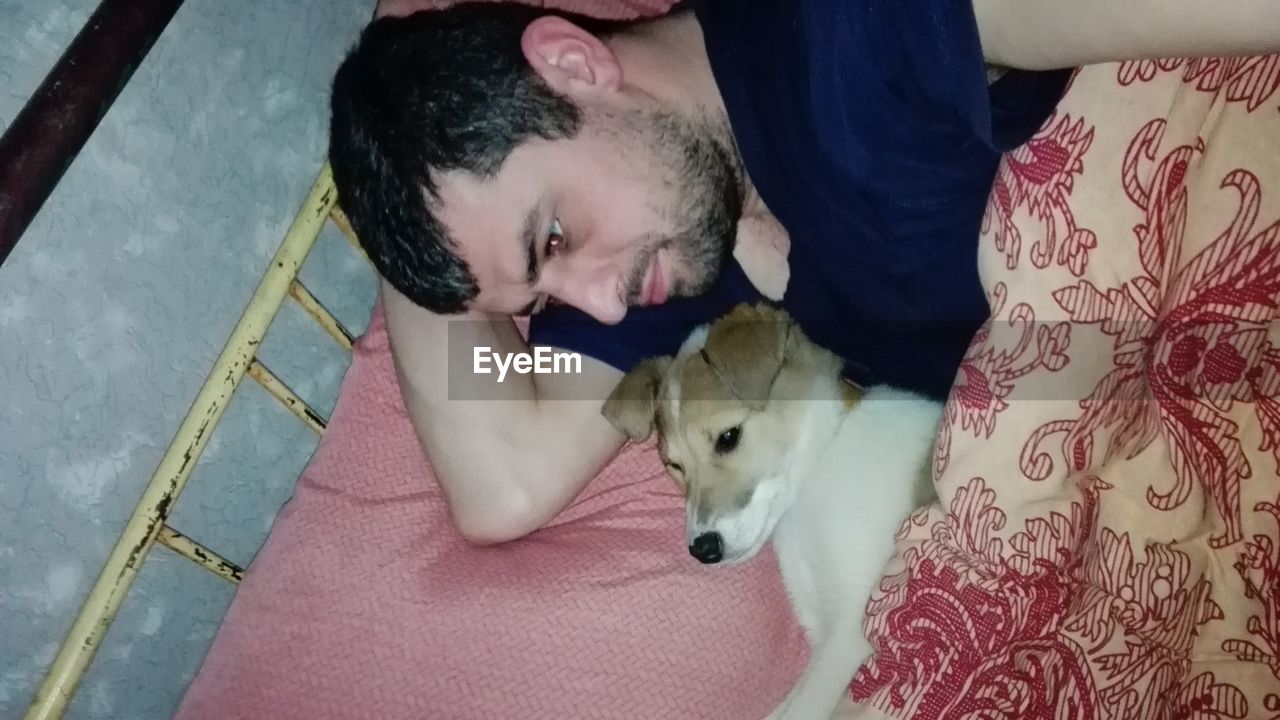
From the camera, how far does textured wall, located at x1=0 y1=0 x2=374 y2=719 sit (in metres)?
1.52

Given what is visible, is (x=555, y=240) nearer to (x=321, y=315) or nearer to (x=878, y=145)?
(x=878, y=145)

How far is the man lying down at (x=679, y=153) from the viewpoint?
1171mm

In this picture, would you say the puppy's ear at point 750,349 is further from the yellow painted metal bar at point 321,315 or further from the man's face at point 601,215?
the yellow painted metal bar at point 321,315

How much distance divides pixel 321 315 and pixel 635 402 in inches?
27.6

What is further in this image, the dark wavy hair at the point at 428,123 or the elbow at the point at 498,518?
the elbow at the point at 498,518

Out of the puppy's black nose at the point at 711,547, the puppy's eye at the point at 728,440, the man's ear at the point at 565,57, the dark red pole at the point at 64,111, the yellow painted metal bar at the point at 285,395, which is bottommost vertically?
the yellow painted metal bar at the point at 285,395

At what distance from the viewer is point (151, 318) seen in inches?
65.8

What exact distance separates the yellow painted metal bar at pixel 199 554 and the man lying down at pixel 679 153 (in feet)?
2.38

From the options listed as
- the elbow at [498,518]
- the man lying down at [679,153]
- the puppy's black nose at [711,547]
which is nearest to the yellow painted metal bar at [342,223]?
the man lying down at [679,153]

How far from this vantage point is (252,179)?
1.79 metres

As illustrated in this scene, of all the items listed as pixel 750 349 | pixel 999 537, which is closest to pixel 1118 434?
pixel 999 537

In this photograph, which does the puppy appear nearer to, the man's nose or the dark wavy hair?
the man's nose

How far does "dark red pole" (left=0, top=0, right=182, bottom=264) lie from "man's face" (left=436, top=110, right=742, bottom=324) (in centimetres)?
41

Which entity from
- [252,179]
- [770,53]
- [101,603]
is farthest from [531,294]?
[101,603]
